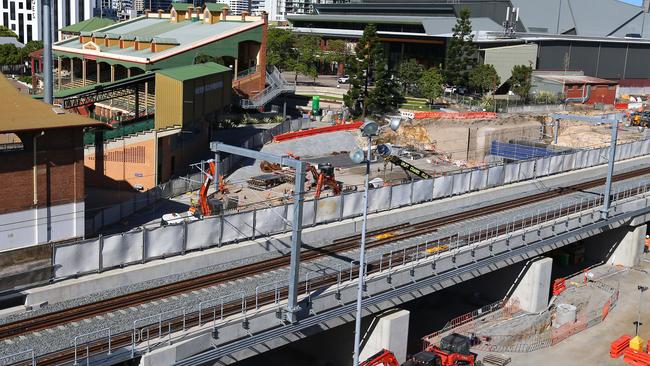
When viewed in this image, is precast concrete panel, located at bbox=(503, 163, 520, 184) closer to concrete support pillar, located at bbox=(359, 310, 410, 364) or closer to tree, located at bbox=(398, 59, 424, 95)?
concrete support pillar, located at bbox=(359, 310, 410, 364)

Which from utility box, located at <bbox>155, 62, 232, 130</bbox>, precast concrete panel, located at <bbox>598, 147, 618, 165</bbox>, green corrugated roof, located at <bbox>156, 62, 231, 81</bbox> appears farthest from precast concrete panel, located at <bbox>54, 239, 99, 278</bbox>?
precast concrete panel, located at <bbox>598, 147, 618, 165</bbox>

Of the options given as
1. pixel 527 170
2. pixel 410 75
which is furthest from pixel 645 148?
pixel 410 75

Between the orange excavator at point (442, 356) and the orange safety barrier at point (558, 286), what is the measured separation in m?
11.8

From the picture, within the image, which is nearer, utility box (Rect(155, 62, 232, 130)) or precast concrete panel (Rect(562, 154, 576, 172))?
utility box (Rect(155, 62, 232, 130))

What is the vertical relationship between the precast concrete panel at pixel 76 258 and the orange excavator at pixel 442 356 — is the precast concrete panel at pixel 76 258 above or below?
above

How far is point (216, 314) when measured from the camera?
25922 mm

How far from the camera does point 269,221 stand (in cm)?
3472

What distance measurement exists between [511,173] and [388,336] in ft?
81.1

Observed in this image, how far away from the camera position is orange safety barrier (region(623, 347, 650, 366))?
34.4m

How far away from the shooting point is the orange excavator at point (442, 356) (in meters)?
28.8

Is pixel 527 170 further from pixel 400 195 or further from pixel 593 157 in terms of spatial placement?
pixel 400 195

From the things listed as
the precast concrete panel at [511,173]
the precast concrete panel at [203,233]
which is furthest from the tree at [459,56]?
the precast concrete panel at [203,233]

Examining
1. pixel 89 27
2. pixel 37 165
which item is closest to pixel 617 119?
pixel 37 165

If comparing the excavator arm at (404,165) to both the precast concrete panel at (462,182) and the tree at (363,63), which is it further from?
the tree at (363,63)
